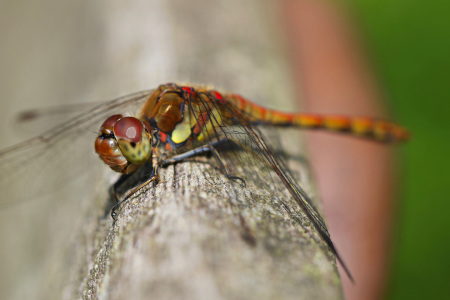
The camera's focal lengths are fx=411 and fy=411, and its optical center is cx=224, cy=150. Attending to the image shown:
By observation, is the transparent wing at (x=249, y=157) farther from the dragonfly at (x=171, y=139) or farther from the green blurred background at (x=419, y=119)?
the green blurred background at (x=419, y=119)

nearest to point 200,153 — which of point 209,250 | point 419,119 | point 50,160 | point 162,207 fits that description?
point 162,207

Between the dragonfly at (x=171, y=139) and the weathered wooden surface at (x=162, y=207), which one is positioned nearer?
the weathered wooden surface at (x=162, y=207)

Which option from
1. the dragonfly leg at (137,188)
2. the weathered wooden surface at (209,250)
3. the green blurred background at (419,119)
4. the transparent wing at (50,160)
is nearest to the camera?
the weathered wooden surface at (209,250)

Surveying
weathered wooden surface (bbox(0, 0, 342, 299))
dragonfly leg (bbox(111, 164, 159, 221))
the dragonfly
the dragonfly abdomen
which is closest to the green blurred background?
the dragonfly abdomen

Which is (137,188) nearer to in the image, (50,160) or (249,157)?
(249,157)

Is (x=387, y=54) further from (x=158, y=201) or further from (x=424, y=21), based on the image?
(x=158, y=201)

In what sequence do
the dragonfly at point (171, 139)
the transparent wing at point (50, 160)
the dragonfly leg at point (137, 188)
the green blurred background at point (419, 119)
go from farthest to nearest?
the green blurred background at point (419, 119) < the transparent wing at point (50, 160) < the dragonfly at point (171, 139) < the dragonfly leg at point (137, 188)

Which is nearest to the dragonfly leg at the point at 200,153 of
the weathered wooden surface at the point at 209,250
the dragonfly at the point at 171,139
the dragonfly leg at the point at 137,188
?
the dragonfly at the point at 171,139
